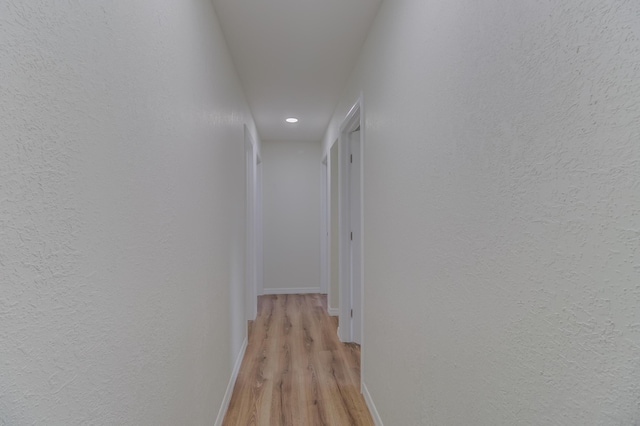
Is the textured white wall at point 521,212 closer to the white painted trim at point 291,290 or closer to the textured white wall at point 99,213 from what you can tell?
the textured white wall at point 99,213

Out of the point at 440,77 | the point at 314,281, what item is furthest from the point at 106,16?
the point at 314,281

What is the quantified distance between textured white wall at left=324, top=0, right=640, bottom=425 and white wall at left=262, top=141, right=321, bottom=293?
4036 millimetres

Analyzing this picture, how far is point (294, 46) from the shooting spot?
241 centimetres

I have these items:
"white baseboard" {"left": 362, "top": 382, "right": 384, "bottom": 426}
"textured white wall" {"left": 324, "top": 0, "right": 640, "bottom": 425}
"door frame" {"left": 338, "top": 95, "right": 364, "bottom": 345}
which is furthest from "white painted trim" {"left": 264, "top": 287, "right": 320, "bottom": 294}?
"textured white wall" {"left": 324, "top": 0, "right": 640, "bottom": 425}

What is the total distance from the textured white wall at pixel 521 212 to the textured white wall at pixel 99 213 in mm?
947

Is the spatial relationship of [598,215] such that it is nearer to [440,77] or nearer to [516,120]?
[516,120]

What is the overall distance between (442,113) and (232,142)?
1.76 metres

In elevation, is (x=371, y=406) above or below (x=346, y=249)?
below

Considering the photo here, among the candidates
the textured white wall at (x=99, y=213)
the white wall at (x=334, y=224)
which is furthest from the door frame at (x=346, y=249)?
the textured white wall at (x=99, y=213)

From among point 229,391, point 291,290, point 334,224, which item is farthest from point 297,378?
point 291,290

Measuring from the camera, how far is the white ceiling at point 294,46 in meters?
1.96

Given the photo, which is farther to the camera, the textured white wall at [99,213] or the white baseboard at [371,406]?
the white baseboard at [371,406]

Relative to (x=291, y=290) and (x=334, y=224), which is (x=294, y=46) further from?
(x=291, y=290)

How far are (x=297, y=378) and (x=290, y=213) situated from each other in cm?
310
